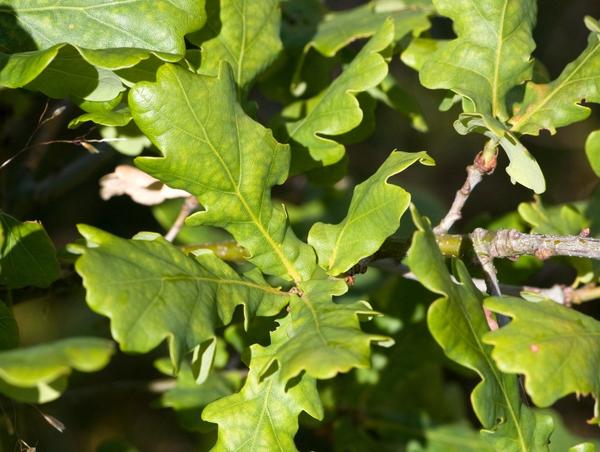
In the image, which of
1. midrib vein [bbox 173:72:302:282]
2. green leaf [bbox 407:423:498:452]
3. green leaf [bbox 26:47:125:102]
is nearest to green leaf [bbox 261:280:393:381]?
midrib vein [bbox 173:72:302:282]

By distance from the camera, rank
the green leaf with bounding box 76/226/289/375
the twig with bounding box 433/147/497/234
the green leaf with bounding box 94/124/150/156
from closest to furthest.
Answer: the green leaf with bounding box 76/226/289/375 < the twig with bounding box 433/147/497/234 < the green leaf with bounding box 94/124/150/156

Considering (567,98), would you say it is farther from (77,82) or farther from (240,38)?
(77,82)

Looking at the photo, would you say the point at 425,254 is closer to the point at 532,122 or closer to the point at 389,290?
the point at 532,122

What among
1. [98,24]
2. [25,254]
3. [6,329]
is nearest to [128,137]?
[98,24]

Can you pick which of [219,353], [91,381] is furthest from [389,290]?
[91,381]

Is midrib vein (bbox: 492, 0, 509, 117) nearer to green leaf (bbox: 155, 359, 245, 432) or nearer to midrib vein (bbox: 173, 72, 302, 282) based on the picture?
midrib vein (bbox: 173, 72, 302, 282)

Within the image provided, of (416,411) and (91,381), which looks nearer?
(416,411)
